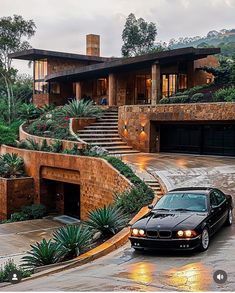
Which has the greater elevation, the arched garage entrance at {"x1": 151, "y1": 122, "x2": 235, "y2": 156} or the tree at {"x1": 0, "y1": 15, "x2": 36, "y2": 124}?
the tree at {"x1": 0, "y1": 15, "x2": 36, "y2": 124}

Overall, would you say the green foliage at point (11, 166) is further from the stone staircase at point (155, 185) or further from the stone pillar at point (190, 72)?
the stone pillar at point (190, 72)

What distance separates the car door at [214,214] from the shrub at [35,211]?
13.5 m

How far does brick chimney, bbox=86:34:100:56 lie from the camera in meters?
49.9

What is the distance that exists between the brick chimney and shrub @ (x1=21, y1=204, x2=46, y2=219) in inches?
1142

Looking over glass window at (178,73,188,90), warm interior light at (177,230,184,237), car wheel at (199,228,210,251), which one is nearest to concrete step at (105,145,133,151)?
glass window at (178,73,188,90)

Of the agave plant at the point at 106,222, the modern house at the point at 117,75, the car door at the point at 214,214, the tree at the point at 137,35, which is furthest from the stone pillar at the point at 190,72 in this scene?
the tree at the point at 137,35

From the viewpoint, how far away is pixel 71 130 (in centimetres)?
2831

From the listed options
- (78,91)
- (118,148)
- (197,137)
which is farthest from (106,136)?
(78,91)

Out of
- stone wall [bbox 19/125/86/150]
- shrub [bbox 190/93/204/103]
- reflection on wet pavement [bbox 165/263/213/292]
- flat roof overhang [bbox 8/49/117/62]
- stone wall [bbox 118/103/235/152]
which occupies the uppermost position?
flat roof overhang [bbox 8/49/117/62]

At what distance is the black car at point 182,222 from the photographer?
33.6ft

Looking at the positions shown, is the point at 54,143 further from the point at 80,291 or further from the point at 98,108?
the point at 80,291

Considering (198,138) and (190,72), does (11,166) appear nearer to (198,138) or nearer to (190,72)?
(198,138)

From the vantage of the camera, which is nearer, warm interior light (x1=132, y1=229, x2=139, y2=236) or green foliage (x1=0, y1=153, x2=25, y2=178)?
warm interior light (x1=132, y1=229, x2=139, y2=236)

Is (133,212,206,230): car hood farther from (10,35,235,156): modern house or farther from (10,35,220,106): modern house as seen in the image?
(10,35,220,106): modern house
